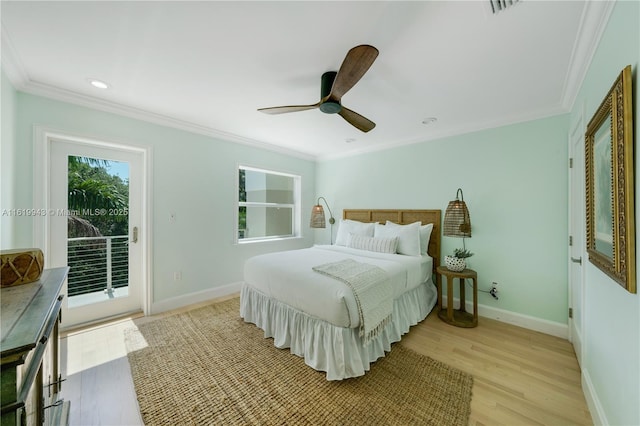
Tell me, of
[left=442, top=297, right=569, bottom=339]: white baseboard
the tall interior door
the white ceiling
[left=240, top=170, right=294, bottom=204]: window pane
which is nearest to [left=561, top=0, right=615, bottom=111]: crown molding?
the white ceiling

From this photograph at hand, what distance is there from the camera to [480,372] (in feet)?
6.53

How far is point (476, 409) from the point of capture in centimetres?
162

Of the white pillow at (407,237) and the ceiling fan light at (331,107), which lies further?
the white pillow at (407,237)

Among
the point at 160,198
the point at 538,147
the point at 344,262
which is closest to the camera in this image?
the point at 344,262

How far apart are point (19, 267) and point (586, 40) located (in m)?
3.42

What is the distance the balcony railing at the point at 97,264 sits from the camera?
264 centimetres

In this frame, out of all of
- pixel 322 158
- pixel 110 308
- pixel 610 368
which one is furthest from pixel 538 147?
pixel 110 308

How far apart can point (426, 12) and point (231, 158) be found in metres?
3.10

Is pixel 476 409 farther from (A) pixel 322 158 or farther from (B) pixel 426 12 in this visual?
(A) pixel 322 158

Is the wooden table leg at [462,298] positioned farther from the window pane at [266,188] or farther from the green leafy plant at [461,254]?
the window pane at [266,188]

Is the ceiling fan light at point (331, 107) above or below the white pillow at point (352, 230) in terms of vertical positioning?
above

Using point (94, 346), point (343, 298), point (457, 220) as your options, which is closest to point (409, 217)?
point (457, 220)

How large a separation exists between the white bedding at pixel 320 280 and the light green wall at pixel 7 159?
1.98 m

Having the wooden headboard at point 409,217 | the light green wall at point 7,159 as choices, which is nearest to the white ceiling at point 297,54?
the light green wall at point 7,159
